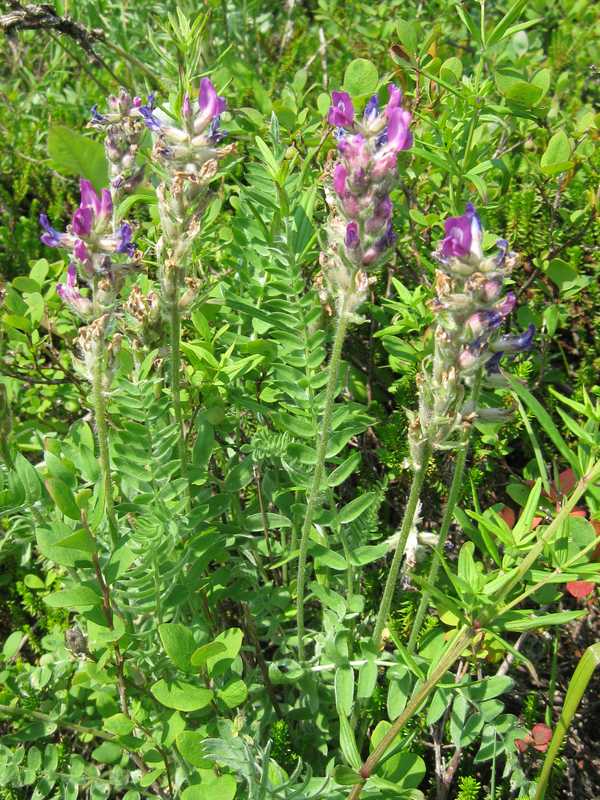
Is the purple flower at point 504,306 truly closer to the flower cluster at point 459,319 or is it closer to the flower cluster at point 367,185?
the flower cluster at point 459,319

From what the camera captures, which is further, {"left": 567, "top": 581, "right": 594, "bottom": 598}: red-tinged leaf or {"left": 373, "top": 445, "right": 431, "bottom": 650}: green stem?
Result: {"left": 567, "top": 581, "right": 594, "bottom": 598}: red-tinged leaf

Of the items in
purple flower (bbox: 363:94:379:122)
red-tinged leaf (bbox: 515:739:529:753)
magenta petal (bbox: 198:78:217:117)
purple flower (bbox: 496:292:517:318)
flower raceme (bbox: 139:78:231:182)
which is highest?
magenta petal (bbox: 198:78:217:117)

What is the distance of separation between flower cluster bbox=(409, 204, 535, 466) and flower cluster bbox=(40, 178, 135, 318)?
2.26 feet

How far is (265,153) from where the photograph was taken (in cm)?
210

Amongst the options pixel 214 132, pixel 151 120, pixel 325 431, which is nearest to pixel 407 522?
pixel 325 431

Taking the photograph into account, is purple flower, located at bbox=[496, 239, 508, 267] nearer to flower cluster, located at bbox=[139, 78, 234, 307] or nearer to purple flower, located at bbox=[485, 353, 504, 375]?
purple flower, located at bbox=[485, 353, 504, 375]

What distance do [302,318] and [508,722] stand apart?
1.15 meters

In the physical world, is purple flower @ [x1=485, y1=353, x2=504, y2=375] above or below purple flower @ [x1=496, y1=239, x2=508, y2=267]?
below

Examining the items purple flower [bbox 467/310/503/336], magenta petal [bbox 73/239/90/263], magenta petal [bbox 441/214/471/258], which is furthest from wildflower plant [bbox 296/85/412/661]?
magenta petal [bbox 73/239/90/263]

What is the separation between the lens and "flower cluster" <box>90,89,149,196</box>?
1978mm

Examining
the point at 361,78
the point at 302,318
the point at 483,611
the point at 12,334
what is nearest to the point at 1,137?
the point at 12,334

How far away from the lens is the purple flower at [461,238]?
4.91 feet

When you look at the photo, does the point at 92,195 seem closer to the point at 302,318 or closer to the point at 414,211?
the point at 302,318

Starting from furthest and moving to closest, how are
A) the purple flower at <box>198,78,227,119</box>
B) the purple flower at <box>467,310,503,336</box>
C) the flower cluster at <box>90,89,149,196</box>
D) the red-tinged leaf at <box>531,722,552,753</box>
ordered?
the red-tinged leaf at <box>531,722,552,753</box>
the flower cluster at <box>90,89,149,196</box>
the purple flower at <box>198,78,227,119</box>
the purple flower at <box>467,310,503,336</box>
